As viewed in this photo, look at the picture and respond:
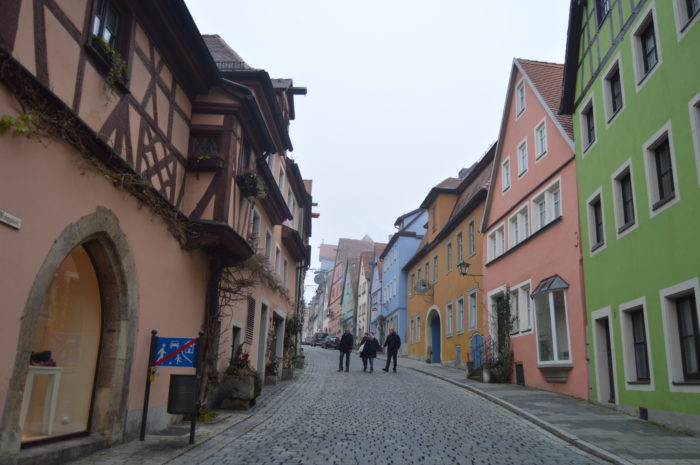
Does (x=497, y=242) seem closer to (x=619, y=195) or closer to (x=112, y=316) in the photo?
(x=619, y=195)

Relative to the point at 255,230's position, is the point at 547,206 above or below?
above

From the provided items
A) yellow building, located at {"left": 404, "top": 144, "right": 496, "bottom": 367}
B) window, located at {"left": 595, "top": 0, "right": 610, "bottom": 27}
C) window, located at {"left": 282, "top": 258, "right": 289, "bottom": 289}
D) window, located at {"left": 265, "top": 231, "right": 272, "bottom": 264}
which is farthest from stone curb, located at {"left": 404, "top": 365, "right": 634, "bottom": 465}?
window, located at {"left": 595, "top": 0, "right": 610, "bottom": 27}

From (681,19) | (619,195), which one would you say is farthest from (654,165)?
(681,19)

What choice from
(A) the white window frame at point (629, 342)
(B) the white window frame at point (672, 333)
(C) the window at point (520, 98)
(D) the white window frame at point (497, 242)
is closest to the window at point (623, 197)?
(A) the white window frame at point (629, 342)

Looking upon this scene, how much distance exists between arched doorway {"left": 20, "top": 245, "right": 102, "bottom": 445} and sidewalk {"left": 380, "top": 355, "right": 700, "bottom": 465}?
720 centimetres

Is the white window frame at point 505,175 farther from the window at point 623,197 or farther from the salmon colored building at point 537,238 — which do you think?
the window at point 623,197

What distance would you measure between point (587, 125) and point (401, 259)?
2737cm

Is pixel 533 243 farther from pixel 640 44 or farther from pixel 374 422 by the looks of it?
pixel 374 422

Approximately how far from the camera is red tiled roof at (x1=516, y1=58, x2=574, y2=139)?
1750 cm

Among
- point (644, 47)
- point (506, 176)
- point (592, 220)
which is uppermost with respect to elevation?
point (506, 176)

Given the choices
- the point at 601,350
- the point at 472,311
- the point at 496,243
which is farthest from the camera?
the point at 472,311

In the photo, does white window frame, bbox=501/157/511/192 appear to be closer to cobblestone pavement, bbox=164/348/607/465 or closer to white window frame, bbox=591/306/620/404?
white window frame, bbox=591/306/620/404

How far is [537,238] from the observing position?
18312 millimetres

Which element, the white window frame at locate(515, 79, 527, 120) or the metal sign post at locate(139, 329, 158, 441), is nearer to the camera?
the metal sign post at locate(139, 329, 158, 441)
